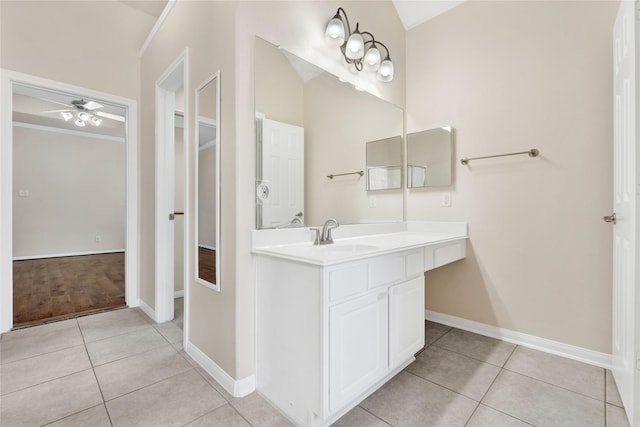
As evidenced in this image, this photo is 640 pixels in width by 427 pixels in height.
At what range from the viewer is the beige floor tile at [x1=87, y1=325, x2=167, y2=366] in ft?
6.40

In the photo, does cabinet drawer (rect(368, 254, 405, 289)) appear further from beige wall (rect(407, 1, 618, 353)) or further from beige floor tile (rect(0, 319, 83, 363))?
beige floor tile (rect(0, 319, 83, 363))

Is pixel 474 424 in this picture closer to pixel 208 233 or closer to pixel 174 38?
pixel 208 233

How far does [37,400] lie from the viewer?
1.49 metres

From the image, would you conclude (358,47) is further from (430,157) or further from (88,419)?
(88,419)

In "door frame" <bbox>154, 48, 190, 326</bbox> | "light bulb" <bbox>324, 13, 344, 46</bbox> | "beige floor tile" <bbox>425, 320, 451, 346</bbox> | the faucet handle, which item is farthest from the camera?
"door frame" <bbox>154, 48, 190, 326</bbox>

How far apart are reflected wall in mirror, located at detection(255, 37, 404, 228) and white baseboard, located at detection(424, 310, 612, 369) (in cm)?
102

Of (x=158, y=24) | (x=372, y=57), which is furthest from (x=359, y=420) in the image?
(x=158, y=24)

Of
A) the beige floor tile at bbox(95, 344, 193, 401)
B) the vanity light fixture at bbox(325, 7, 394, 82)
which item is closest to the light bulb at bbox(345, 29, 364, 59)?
the vanity light fixture at bbox(325, 7, 394, 82)

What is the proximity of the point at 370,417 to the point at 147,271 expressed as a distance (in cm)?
236

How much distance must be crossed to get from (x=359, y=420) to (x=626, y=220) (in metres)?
1.60

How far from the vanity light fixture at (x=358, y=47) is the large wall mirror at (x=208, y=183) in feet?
2.77

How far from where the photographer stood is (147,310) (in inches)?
107

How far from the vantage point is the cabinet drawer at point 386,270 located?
1.42 m

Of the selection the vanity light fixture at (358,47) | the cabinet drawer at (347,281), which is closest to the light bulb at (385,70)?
the vanity light fixture at (358,47)
